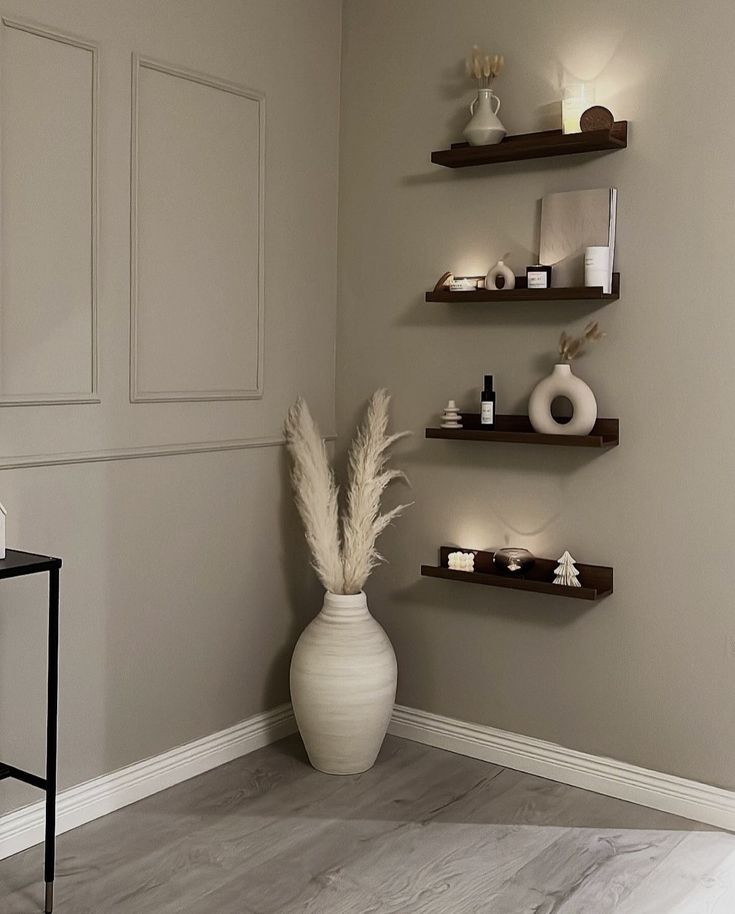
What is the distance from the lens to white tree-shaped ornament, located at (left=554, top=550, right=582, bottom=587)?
3059mm

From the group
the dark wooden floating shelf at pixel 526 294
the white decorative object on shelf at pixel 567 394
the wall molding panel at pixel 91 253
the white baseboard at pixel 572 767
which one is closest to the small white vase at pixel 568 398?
the white decorative object on shelf at pixel 567 394

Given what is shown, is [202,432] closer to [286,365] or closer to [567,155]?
[286,365]

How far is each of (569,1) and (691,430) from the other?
52.0 inches

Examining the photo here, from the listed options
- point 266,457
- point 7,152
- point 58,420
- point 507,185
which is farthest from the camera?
point 266,457

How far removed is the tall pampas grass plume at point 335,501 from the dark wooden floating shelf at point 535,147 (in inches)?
32.8

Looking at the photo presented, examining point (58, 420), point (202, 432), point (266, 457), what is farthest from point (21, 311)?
point (266, 457)

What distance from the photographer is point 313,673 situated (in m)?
3.18

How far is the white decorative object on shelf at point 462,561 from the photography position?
129 inches

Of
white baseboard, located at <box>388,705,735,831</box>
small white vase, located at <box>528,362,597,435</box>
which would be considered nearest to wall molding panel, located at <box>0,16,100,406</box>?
small white vase, located at <box>528,362,597,435</box>

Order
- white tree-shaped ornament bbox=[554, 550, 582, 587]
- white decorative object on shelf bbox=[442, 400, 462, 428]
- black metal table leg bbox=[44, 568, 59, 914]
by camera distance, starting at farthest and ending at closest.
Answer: white decorative object on shelf bbox=[442, 400, 462, 428] → white tree-shaped ornament bbox=[554, 550, 582, 587] → black metal table leg bbox=[44, 568, 59, 914]

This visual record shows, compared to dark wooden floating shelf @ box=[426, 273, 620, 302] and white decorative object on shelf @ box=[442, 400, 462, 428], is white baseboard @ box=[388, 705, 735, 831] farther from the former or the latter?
dark wooden floating shelf @ box=[426, 273, 620, 302]

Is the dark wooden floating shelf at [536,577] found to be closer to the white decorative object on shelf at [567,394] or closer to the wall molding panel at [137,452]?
the white decorative object on shelf at [567,394]

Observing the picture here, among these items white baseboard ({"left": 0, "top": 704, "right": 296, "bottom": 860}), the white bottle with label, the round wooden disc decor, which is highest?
the round wooden disc decor

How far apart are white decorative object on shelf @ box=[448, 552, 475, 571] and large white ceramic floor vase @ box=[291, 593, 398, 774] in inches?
12.4
